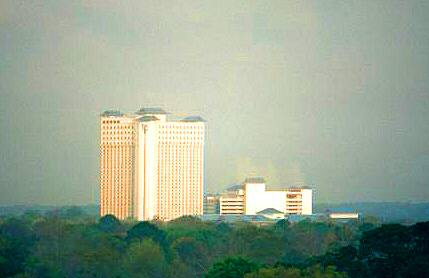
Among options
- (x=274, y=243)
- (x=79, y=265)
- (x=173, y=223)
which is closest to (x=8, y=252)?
(x=79, y=265)

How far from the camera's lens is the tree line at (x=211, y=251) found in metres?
83.3

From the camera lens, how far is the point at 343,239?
13888 cm

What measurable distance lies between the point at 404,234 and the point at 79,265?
28358 millimetres

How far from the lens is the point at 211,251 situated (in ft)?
426

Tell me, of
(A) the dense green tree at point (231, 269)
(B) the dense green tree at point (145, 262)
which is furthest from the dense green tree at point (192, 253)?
(A) the dense green tree at point (231, 269)

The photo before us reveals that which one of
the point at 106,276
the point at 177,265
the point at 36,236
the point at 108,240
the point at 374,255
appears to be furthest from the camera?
the point at 36,236

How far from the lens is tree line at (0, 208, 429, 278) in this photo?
83.3 m

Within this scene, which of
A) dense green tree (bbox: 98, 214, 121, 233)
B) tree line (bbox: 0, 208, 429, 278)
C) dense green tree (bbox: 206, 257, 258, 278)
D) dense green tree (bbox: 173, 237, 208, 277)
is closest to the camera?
tree line (bbox: 0, 208, 429, 278)

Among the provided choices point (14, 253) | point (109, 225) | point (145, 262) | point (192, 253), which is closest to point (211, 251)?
point (192, 253)

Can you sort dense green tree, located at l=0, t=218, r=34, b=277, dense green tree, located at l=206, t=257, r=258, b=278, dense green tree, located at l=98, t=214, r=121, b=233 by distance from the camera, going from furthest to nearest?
dense green tree, located at l=98, t=214, r=121, b=233
dense green tree, located at l=0, t=218, r=34, b=277
dense green tree, located at l=206, t=257, r=258, b=278

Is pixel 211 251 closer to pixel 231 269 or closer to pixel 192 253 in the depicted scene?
pixel 192 253

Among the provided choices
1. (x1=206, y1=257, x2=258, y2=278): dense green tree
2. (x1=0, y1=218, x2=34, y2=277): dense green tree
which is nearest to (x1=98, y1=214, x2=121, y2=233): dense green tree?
(x1=0, y1=218, x2=34, y2=277): dense green tree

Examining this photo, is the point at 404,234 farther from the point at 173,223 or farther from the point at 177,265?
the point at 173,223

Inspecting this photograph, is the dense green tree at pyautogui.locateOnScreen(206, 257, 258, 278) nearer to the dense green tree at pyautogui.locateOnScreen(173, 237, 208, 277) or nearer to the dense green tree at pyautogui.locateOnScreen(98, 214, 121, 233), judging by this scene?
the dense green tree at pyautogui.locateOnScreen(173, 237, 208, 277)
